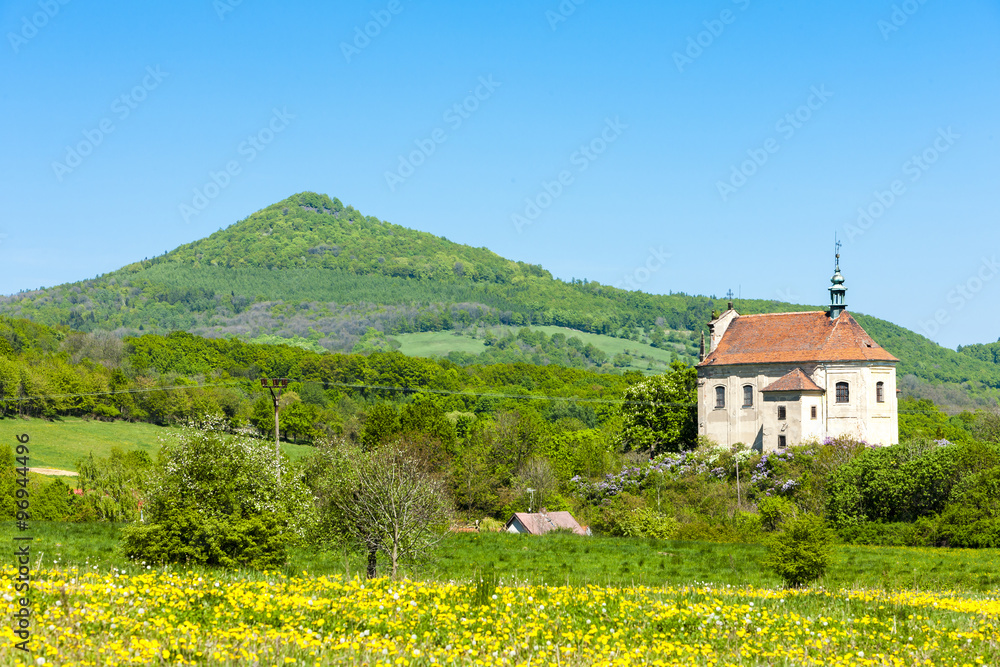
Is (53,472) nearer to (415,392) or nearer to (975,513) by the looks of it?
(975,513)

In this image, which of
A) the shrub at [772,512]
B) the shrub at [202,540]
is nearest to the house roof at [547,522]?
the shrub at [772,512]

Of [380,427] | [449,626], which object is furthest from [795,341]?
[449,626]

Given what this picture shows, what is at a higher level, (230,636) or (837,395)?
(837,395)

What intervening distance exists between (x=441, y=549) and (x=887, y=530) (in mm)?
24415

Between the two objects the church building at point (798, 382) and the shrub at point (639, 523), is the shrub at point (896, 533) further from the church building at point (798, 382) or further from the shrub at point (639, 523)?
the church building at point (798, 382)

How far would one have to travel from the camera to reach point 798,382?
59.8 m

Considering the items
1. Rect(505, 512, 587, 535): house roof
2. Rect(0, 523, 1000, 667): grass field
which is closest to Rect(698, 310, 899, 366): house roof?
Rect(505, 512, 587, 535): house roof

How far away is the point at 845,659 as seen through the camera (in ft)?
33.6

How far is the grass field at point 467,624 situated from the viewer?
360 inches

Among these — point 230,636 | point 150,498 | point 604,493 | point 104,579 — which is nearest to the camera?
point 230,636

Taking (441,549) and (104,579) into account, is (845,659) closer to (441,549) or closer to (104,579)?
(104,579)

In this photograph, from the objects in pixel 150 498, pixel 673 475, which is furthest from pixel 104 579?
pixel 673 475

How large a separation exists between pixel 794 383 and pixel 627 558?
27.3 metres

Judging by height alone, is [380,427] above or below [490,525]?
above
